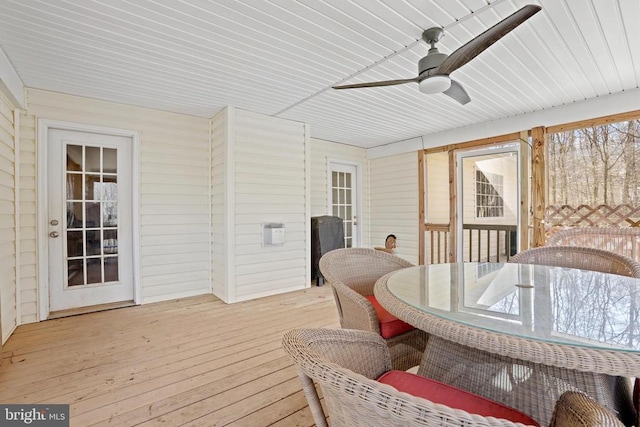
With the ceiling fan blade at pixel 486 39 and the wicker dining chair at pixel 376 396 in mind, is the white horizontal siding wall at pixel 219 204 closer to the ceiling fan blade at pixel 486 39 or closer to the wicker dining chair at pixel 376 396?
the ceiling fan blade at pixel 486 39

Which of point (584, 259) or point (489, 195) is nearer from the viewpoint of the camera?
point (584, 259)

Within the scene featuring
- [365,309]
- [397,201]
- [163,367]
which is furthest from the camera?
[397,201]

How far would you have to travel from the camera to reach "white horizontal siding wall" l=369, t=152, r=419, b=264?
5.35 meters

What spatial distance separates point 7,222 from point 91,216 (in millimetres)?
720

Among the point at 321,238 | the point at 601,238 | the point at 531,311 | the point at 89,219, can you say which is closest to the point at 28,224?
the point at 89,219

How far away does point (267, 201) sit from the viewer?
396 centimetres

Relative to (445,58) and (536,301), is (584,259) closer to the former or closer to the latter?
(536,301)

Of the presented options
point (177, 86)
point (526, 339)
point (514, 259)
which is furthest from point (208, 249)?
point (526, 339)

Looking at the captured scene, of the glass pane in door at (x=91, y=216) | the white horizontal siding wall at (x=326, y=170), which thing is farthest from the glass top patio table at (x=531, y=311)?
the white horizontal siding wall at (x=326, y=170)

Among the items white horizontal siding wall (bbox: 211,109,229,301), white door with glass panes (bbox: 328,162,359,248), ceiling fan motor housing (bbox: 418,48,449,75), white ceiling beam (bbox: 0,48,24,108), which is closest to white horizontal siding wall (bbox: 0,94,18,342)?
white ceiling beam (bbox: 0,48,24,108)

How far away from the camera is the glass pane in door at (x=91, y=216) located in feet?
10.7

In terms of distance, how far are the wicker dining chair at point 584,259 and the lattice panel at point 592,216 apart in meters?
1.96

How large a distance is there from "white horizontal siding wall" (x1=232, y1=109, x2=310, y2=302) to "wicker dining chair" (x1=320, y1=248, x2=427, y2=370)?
79.7 inches

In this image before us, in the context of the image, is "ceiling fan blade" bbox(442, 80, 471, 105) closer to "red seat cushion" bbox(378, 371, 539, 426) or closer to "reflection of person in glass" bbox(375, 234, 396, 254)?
"red seat cushion" bbox(378, 371, 539, 426)
